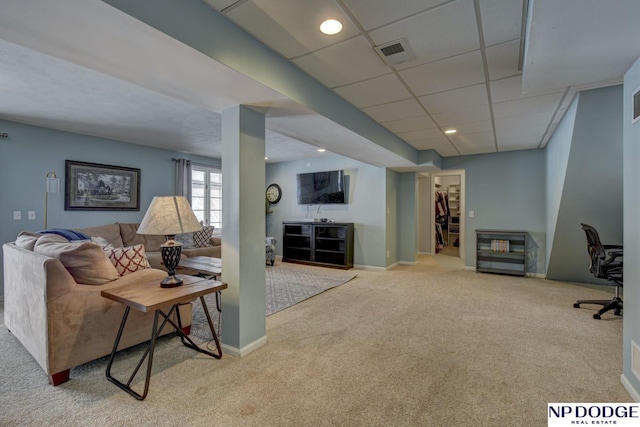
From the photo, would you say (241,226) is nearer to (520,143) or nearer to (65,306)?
(65,306)

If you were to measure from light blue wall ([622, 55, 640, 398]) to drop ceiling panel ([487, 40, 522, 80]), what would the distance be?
2.20 feet

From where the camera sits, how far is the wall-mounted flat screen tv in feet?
21.1

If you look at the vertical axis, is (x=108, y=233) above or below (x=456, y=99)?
below

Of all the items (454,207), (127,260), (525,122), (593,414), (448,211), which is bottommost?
(593,414)

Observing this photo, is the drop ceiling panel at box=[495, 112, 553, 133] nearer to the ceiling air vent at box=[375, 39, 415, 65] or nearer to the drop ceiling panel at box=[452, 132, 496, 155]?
the drop ceiling panel at box=[452, 132, 496, 155]

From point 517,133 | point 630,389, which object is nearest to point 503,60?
point 630,389

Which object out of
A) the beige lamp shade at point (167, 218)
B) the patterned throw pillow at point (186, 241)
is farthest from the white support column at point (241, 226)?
the patterned throw pillow at point (186, 241)

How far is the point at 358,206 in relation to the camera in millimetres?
6309

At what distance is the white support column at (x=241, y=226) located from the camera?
2377mm

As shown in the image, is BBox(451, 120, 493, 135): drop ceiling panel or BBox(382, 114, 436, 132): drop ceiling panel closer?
BBox(382, 114, 436, 132): drop ceiling panel

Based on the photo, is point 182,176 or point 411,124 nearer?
point 411,124

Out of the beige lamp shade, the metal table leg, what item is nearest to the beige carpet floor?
the metal table leg

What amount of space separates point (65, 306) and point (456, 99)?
3760 mm

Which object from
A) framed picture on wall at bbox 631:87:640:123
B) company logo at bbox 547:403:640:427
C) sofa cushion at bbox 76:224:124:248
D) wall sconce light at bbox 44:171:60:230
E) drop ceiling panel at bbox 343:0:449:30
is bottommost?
company logo at bbox 547:403:640:427
